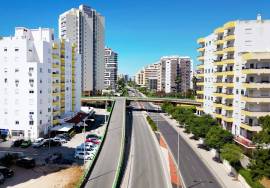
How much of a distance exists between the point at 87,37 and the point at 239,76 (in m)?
118

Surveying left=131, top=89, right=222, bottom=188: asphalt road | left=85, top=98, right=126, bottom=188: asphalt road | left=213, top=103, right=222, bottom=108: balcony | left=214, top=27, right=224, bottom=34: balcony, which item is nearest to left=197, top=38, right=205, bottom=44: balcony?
left=214, top=27, right=224, bottom=34: balcony

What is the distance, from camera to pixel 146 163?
2228 inches

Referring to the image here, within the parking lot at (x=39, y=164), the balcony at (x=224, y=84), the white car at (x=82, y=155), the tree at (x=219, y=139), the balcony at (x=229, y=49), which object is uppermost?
the balcony at (x=229, y=49)

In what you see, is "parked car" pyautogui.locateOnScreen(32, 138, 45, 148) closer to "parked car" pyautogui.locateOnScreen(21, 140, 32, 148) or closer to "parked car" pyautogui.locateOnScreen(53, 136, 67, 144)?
"parked car" pyautogui.locateOnScreen(21, 140, 32, 148)

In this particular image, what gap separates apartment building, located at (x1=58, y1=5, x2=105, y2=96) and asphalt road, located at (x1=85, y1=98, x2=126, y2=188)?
87.0 m

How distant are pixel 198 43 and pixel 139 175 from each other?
57410 millimetres

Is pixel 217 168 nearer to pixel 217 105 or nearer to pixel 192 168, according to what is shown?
pixel 192 168

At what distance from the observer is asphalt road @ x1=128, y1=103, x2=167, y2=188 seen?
4638 cm

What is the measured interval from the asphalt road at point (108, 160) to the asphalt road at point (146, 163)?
3.53 m

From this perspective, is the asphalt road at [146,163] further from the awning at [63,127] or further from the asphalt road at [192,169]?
the awning at [63,127]

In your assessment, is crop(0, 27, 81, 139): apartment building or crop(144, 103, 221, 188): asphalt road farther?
crop(0, 27, 81, 139): apartment building

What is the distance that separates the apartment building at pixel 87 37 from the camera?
165500 millimetres

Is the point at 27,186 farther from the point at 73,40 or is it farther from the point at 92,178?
the point at 73,40

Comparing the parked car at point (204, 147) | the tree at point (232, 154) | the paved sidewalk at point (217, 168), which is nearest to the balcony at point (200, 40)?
the paved sidewalk at point (217, 168)
